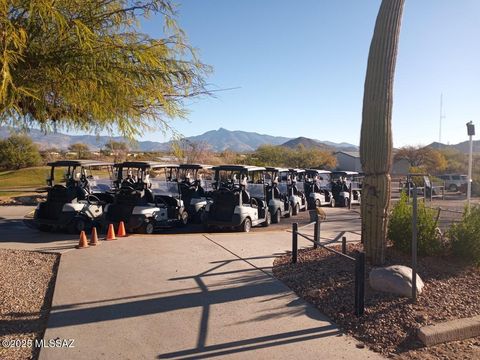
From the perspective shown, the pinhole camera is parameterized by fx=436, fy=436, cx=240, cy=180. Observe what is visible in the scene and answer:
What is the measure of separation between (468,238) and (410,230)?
33.7 inches

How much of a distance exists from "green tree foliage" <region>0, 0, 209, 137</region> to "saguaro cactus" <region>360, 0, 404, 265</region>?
9.86 ft

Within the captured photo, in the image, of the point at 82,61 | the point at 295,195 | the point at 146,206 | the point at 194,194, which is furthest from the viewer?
the point at 295,195

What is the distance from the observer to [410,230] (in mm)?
7074

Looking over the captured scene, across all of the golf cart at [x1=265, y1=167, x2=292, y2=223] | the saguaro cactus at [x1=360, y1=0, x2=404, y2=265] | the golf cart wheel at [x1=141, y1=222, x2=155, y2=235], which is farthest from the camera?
the golf cart at [x1=265, y1=167, x2=292, y2=223]

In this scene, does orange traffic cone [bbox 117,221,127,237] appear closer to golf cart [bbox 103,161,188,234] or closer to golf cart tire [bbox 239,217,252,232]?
golf cart [bbox 103,161,188,234]

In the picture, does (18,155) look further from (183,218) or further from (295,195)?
(183,218)

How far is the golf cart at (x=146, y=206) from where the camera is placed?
11086 mm

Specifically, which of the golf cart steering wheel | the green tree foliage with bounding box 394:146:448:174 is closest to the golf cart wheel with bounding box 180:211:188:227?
the golf cart steering wheel

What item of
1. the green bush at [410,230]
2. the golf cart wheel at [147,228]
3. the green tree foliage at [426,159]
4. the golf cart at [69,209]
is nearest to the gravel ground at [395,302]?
the green bush at [410,230]

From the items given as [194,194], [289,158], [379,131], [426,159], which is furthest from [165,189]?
[426,159]

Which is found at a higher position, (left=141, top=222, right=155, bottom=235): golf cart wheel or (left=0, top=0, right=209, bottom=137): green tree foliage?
(left=0, top=0, right=209, bottom=137): green tree foliage

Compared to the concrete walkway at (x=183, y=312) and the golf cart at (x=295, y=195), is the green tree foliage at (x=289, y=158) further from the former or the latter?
the concrete walkway at (x=183, y=312)

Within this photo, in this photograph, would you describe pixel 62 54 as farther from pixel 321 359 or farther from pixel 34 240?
pixel 34 240

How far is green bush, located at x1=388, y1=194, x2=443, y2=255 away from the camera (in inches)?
275
